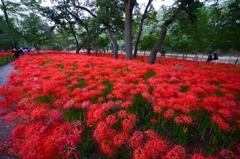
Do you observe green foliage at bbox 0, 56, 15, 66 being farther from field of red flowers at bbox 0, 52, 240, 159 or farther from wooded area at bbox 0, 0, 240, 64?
field of red flowers at bbox 0, 52, 240, 159

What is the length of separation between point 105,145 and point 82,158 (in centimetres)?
87

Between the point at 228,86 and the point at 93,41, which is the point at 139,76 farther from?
the point at 93,41

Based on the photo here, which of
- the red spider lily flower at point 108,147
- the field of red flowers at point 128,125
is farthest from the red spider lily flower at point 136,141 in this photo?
the red spider lily flower at point 108,147

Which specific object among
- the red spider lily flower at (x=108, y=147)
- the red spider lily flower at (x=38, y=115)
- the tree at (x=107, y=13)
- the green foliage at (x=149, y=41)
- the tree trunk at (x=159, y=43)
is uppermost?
→ the tree at (x=107, y=13)

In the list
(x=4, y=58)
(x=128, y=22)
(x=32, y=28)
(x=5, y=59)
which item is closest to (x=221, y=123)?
(x=128, y=22)


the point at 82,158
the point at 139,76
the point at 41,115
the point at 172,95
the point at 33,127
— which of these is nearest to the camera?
the point at 33,127

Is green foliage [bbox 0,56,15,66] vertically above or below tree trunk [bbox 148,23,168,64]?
below

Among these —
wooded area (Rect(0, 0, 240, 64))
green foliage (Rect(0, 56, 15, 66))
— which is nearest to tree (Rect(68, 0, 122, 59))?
wooded area (Rect(0, 0, 240, 64))

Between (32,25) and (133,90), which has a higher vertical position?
(32,25)

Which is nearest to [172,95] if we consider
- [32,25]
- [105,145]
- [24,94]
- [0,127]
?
[105,145]

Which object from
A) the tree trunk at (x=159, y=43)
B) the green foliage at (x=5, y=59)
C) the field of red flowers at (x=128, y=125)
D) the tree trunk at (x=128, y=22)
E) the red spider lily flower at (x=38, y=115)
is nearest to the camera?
the field of red flowers at (x=128, y=125)

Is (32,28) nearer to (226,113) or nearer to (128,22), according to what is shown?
(128,22)

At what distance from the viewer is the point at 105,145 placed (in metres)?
1.42

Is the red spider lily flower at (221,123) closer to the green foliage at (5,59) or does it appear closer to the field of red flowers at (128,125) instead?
the field of red flowers at (128,125)
